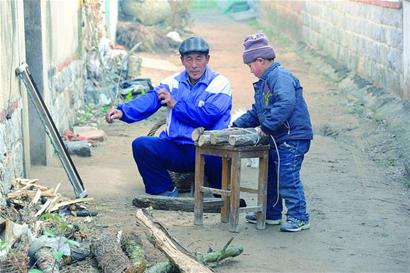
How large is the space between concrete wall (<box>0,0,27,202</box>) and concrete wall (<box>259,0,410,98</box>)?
6.11 meters

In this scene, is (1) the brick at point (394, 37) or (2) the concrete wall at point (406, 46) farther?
(1) the brick at point (394, 37)

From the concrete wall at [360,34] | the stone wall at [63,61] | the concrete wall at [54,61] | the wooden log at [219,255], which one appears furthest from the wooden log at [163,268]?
the concrete wall at [360,34]

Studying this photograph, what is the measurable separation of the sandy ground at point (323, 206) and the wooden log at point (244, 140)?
755 millimetres

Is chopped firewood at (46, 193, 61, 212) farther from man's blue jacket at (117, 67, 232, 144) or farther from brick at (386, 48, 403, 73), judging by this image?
brick at (386, 48, 403, 73)

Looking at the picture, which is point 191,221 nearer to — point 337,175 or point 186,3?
point 337,175

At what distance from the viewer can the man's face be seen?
773 cm

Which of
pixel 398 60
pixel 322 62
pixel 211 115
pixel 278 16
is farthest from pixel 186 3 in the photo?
pixel 211 115

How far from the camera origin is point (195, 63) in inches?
305

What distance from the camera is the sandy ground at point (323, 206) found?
21.2 feet

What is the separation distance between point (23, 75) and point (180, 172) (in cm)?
169

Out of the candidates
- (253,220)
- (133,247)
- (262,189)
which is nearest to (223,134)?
(262,189)

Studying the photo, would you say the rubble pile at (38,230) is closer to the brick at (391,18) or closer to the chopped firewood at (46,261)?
the chopped firewood at (46,261)

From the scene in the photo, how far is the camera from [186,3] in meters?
24.1

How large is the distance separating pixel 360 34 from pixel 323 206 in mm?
8048
